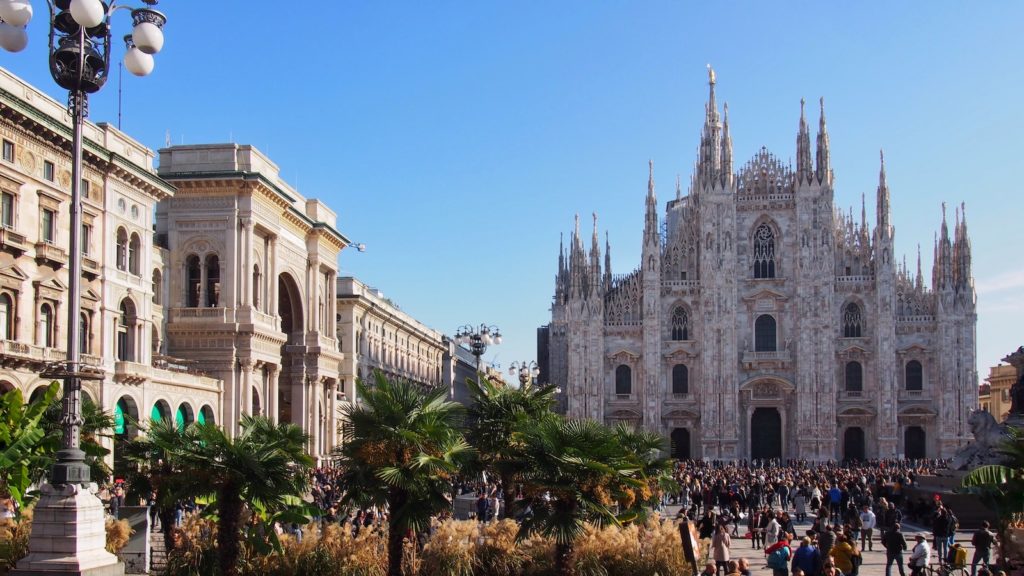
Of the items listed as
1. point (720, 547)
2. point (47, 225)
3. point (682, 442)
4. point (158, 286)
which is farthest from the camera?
point (682, 442)

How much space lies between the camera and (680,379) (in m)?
72.5

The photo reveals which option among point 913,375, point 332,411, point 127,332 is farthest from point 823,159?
point 127,332

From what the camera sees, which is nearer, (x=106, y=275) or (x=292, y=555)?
(x=292, y=555)

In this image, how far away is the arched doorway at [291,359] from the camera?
5250cm

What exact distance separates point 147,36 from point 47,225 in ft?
63.4

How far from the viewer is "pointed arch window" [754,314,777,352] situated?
71875 mm

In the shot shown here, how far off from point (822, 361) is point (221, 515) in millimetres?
57160

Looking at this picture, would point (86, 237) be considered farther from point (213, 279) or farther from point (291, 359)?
point (291, 359)

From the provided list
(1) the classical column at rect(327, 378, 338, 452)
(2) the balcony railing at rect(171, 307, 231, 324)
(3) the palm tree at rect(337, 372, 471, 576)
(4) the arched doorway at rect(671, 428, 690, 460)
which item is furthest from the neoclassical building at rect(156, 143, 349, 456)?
(4) the arched doorway at rect(671, 428, 690, 460)

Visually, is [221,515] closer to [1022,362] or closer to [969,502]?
[969,502]

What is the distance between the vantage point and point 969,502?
30.0m

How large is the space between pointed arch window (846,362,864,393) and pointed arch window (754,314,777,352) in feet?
15.1

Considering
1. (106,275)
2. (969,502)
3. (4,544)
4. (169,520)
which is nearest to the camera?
(4,544)

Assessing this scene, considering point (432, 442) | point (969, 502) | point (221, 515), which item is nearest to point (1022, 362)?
point (969, 502)
